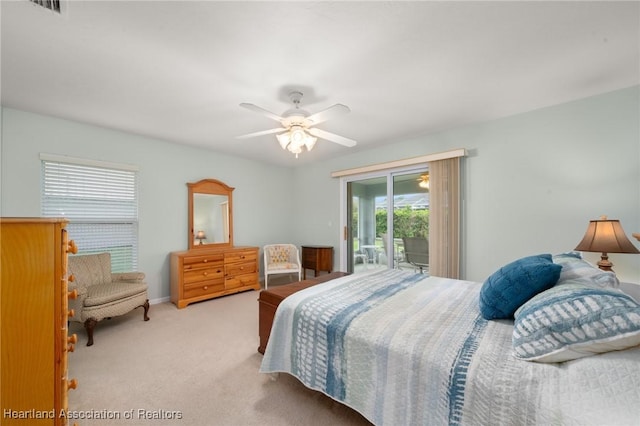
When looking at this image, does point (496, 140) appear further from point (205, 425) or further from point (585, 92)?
point (205, 425)

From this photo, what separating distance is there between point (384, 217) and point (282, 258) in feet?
6.92

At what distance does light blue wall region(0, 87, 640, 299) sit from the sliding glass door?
0.39m

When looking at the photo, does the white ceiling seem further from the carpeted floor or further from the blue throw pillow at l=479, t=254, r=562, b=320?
the carpeted floor

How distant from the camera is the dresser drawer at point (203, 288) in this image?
3.59 m

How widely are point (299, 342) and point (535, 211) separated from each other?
9.88 feet

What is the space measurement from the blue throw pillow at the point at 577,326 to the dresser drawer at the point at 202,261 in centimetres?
372

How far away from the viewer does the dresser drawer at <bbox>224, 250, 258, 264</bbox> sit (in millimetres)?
4051

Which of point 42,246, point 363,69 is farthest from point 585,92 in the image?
point 42,246

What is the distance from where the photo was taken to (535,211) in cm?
288

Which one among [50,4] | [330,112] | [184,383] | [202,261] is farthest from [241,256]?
[50,4]

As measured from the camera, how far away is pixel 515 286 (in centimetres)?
139

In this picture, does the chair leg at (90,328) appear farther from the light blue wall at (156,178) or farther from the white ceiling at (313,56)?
the white ceiling at (313,56)

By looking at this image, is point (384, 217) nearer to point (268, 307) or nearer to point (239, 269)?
point (239, 269)

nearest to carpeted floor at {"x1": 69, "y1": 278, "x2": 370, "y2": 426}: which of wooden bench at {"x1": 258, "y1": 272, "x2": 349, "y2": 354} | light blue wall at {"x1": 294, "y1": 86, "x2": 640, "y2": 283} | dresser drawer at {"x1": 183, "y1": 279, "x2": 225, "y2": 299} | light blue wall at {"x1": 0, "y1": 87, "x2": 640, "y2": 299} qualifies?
wooden bench at {"x1": 258, "y1": 272, "x2": 349, "y2": 354}
